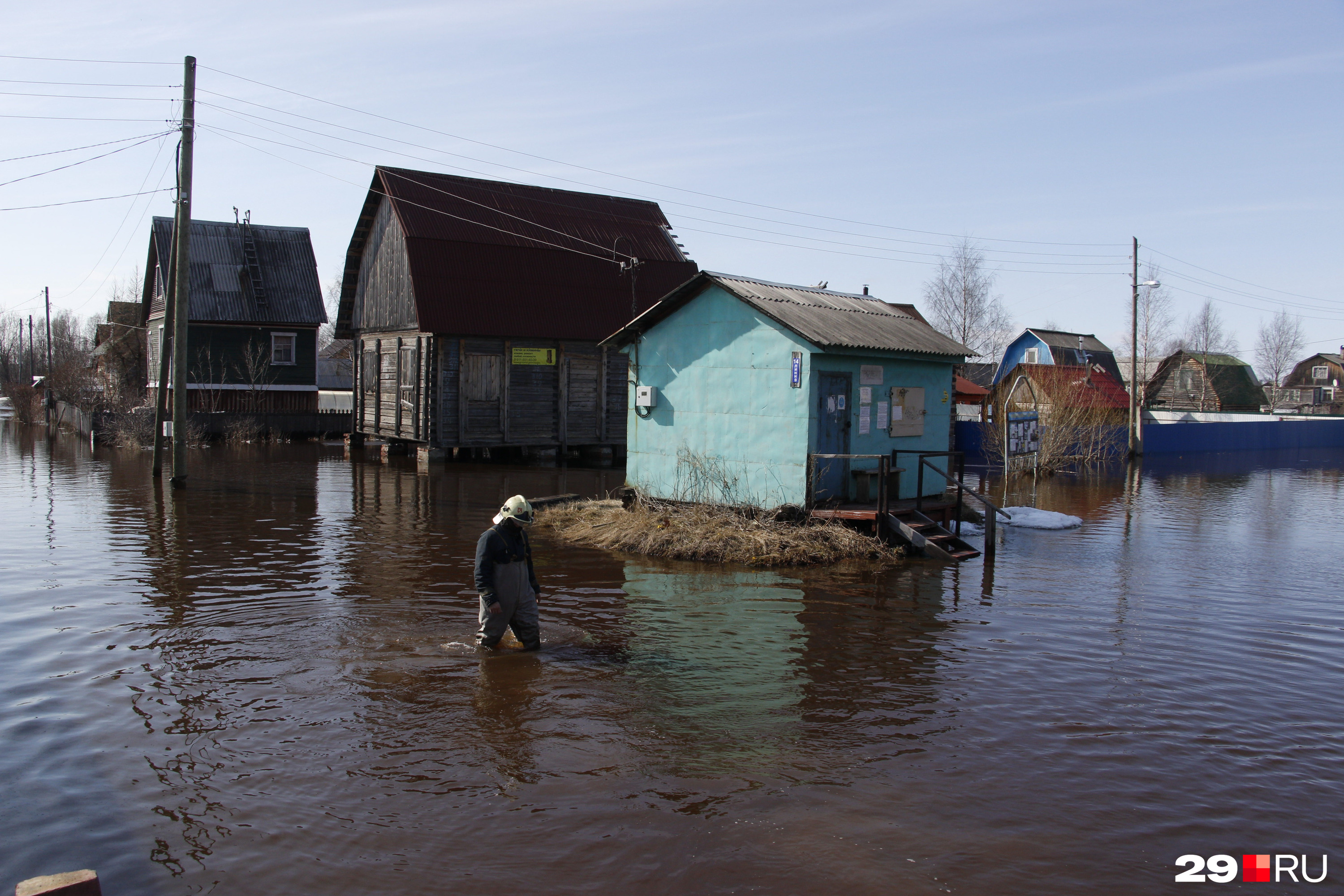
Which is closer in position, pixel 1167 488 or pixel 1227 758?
pixel 1227 758

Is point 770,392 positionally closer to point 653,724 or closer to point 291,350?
point 653,724

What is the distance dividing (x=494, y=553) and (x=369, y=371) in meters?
25.2

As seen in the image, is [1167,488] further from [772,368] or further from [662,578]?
[662,578]

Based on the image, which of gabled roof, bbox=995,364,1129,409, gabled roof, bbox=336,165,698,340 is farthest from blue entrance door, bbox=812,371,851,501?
gabled roof, bbox=995,364,1129,409

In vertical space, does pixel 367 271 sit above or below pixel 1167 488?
above

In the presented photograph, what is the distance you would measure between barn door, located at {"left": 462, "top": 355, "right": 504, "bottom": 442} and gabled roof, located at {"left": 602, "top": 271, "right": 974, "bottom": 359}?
1125 cm

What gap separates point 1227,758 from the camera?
290 inches

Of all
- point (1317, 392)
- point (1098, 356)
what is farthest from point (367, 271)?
point (1317, 392)

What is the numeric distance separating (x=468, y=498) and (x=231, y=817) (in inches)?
605

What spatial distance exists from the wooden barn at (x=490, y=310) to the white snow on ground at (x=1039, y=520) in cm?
1173

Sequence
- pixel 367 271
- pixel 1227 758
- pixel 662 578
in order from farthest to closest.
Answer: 1. pixel 367 271
2. pixel 662 578
3. pixel 1227 758

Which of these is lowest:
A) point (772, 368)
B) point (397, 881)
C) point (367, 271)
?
point (397, 881)

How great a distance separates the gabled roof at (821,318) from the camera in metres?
15.4

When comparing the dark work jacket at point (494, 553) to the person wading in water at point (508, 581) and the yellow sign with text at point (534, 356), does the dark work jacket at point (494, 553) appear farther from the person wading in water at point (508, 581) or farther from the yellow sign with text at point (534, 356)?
the yellow sign with text at point (534, 356)
